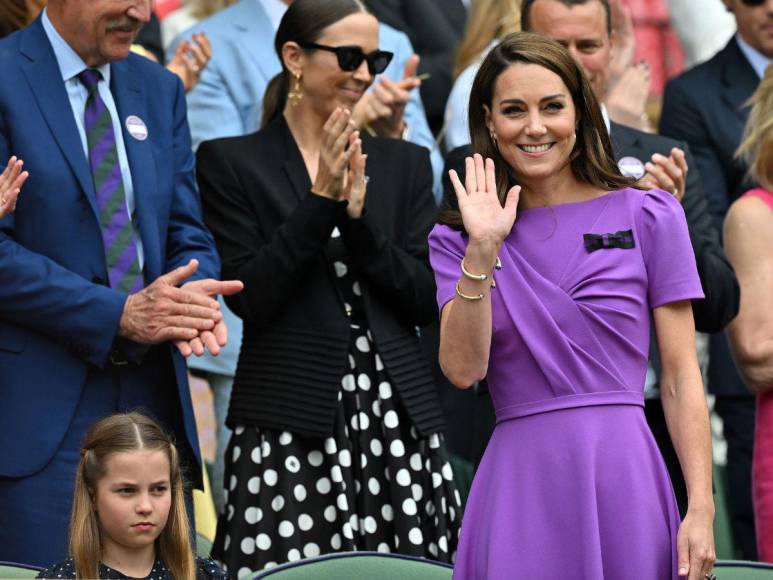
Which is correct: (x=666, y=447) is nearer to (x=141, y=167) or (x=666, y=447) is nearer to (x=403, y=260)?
(x=403, y=260)

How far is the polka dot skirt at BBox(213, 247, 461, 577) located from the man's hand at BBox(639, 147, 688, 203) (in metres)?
1.00

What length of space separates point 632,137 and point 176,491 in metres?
2.10

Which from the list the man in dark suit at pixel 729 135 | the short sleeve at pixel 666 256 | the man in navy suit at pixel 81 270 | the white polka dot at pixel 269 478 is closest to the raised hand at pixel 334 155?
the man in navy suit at pixel 81 270

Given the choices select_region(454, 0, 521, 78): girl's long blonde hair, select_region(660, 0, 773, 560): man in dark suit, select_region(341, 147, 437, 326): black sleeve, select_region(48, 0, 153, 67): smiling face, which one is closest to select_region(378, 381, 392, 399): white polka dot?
select_region(341, 147, 437, 326): black sleeve

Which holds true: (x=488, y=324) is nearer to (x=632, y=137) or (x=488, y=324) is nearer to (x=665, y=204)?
(x=665, y=204)

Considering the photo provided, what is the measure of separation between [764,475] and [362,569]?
1.70 metres

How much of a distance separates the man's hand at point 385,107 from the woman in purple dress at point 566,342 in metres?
1.86

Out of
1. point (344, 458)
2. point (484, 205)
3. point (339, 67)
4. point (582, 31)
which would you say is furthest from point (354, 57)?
point (484, 205)

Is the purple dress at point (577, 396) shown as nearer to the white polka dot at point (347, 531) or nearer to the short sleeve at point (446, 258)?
the short sleeve at point (446, 258)

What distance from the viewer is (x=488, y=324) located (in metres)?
3.87

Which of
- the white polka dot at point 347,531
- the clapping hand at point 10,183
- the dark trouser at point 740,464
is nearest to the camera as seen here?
the clapping hand at point 10,183

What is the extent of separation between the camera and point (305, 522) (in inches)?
203

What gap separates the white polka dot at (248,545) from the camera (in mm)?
5164

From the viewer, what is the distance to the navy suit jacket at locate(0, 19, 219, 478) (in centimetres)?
477
